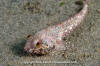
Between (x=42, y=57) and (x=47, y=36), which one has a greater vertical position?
(x=47, y=36)

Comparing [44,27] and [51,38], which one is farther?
[44,27]

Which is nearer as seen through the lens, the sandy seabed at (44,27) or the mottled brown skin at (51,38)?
the mottled brown skin at (51,38)

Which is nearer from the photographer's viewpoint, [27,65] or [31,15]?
[27,65]

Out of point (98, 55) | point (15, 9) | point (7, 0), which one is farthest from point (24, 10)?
point (98, 55)

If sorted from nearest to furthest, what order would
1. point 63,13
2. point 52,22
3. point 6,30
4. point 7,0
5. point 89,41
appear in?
point 89,41 → point 6,30 → point 52,22 → point 63,13 → point 7,0

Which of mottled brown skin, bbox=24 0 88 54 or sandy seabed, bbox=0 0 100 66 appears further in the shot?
sandy seabed, bbox=0 0 100 66

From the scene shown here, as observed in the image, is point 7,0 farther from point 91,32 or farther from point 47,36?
point 91,32

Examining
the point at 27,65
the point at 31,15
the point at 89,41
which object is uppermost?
the point at 31,15

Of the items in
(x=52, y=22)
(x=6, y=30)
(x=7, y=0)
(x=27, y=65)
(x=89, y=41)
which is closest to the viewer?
(x=27, y=65)
